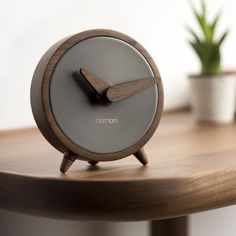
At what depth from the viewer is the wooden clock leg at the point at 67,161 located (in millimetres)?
589

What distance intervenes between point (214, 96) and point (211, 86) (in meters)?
0.02

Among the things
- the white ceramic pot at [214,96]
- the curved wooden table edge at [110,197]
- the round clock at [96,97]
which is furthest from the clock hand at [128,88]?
the white ceramic pot at [214,96]

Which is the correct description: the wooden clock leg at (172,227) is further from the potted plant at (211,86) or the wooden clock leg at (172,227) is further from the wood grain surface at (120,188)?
the potted plant at (211,86)

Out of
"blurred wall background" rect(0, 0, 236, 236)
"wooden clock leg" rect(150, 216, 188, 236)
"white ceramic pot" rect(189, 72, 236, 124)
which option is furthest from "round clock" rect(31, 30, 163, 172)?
"white ceramic pot" rect(189, 72, 236, 124)

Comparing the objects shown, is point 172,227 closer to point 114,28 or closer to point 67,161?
point 67,161

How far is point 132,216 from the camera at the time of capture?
532mm

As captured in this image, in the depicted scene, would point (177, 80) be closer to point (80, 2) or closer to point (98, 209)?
point (80, 2)

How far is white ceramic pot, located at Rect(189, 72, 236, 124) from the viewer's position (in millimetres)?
1094

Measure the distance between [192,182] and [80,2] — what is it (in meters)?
0.60

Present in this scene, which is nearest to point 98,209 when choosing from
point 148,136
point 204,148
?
point 148,136

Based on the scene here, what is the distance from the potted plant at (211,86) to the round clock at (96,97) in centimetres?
48

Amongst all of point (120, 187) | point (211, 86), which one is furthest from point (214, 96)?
point (120, 187)

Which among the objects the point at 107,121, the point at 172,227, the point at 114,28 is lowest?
the point at 172,227

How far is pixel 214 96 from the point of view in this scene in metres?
1.10
